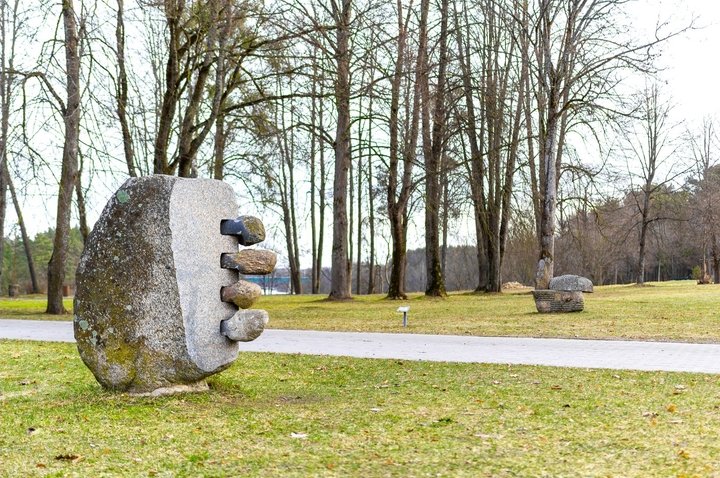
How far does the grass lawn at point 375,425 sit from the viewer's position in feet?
16.3

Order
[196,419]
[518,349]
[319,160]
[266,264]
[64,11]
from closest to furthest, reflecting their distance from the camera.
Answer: [196,419] → [266,264] → [518,349] → [64,11] → [319,160]

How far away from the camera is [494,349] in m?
12.2

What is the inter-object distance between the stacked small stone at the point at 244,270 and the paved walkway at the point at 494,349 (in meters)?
3.73

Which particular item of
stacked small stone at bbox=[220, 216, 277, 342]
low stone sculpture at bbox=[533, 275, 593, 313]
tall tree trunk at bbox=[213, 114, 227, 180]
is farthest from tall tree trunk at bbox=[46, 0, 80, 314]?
low stone sculpture at bbox=[533, 275, 593, 313]

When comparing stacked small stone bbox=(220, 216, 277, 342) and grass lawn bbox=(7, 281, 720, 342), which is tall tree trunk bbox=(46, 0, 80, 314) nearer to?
grass lawn bbox=(7, 281, 720, 342)

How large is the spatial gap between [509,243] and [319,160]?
10588 mm

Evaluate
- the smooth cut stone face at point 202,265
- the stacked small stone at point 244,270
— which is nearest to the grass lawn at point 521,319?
the stacked small stone at point 244,270

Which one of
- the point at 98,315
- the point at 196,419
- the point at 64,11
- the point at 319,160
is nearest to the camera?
the point at 196,419

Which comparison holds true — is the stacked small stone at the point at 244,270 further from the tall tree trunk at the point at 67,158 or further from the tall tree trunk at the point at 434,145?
the tall tree trunk at the point at 434,145

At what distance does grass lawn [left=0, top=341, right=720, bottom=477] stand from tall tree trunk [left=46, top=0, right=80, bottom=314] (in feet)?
36.8

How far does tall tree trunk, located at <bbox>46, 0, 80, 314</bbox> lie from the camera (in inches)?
736

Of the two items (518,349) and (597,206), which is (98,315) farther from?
(597,206)

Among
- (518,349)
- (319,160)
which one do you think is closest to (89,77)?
(518,349)

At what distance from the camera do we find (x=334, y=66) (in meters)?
20.1
